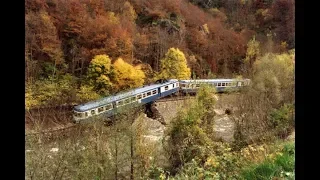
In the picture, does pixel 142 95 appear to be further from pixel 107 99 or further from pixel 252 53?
pixel 252 53

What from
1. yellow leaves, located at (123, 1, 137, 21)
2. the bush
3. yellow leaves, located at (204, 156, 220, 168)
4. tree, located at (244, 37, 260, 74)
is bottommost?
yellow leaves, located at (204, 156, 220, 168)

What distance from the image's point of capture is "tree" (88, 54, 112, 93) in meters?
3.12

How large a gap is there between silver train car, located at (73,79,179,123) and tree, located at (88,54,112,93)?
0.36ft

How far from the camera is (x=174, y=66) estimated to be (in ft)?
11.1

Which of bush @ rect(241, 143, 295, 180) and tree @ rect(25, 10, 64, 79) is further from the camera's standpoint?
tree @ rect(25, 10, 64, 79)

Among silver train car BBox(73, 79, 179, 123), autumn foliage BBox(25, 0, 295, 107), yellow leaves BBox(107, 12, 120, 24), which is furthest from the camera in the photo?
yellow leaves BBox(107, 12, 120, 24)

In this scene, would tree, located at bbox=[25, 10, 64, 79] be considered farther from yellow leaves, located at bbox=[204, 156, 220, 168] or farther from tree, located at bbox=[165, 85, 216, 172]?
yellow leaves, located at bbox=[204, 156, 220, 168]

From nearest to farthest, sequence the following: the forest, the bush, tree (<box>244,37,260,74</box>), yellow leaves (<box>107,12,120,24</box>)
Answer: the bush
the forest
yellow leaves (<box>107,12,120,24</box>)
tree (<box>244,37,260,74</box>)

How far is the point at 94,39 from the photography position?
126 inches

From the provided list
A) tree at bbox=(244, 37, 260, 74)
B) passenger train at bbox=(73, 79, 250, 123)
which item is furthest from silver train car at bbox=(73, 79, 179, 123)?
tree at bbox=(244, 37, 260, 74)

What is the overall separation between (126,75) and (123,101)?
245 mm

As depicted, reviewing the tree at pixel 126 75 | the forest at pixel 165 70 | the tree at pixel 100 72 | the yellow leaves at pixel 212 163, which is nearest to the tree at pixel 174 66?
the forest at pixel 165 70

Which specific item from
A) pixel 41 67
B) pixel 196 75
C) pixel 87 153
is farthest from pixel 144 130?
pixel 41 67

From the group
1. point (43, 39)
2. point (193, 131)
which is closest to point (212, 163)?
point (193, 131)
